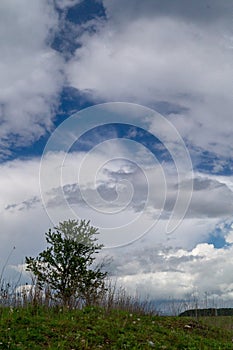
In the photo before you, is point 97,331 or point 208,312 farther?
point 208,312

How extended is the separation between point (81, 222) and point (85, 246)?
1.43 meters

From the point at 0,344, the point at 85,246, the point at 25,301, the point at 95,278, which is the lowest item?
the point at 0,344

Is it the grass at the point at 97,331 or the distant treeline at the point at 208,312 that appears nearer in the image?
the grass at the point at 97,331

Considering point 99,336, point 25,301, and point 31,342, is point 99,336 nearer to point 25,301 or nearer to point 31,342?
point 31,342

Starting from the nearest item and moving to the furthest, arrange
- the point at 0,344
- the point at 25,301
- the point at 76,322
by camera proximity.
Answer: the point at 0,344 < the point at 76,322 < the point at 25,301

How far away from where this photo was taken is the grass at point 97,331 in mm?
12602

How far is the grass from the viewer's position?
496 inches

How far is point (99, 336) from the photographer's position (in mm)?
13664

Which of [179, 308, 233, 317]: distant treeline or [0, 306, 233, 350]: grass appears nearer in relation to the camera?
[0, 306, 233, 350]: grass

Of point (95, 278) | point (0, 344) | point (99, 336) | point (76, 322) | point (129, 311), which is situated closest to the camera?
point (0, 344)

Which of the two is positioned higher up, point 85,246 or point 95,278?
point 85,246

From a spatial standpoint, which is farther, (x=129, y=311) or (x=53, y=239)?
(x=53, y=239)

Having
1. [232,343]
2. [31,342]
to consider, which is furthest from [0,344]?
[232,343]

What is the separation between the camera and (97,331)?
14.1m
